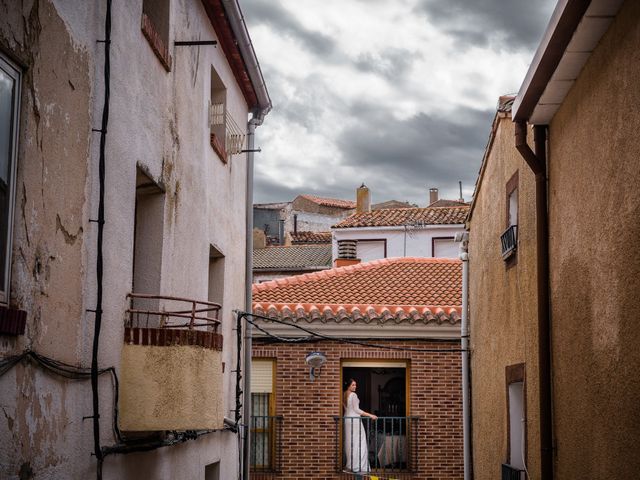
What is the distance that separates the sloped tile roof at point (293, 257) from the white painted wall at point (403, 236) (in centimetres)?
449

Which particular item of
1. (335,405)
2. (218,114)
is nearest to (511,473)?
(218,114)

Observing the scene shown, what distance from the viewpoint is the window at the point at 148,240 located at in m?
9.52

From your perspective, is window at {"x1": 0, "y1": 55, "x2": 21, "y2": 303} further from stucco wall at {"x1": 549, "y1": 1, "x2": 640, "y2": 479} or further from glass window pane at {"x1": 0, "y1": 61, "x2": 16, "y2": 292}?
stucco wall at {"x1": 549, "y1": 1, "x2": 640, "y2": 479}

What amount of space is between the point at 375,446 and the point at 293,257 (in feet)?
100

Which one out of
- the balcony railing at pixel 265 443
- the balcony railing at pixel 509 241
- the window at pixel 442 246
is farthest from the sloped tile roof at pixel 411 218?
the balcony railing at pixel 509 241

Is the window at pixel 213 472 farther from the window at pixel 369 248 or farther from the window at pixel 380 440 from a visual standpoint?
the window at pixel 369 248

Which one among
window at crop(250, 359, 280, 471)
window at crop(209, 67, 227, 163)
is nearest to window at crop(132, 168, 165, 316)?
window at crop(209, 67, 227, 163)

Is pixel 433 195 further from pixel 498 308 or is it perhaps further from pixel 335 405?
pixel 498 308

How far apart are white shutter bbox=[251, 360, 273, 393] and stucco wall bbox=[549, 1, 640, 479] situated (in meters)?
10.6

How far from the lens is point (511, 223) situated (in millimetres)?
12039

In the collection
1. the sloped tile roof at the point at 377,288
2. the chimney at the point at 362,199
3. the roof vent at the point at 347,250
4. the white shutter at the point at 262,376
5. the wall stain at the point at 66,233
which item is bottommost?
the white shutter at the point at 262,376

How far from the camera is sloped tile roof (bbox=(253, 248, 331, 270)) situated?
47594mm

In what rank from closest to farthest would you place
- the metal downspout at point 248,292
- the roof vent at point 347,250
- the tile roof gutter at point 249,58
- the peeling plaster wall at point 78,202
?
1. the peeling plaster wall at point 78,202
2. the tile roof gutter at point 249,58
3. the metal downspout at point 248,292
4. the roof vent at point 347,250

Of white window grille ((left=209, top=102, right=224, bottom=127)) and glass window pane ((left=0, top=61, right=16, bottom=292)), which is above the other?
white window grille ((left=209, top=102, right=224, bottom=127))
